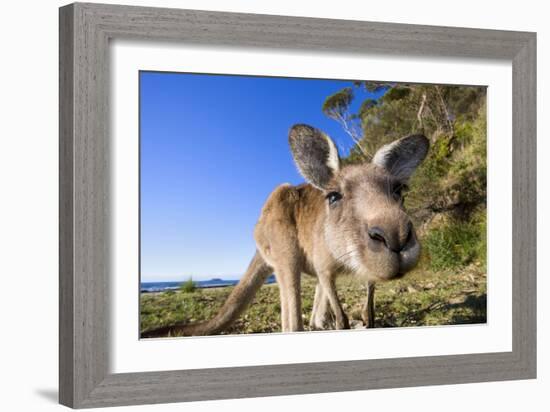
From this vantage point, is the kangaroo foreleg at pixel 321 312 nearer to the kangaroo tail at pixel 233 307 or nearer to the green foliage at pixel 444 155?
the kangaroo tail at pixel 233 307

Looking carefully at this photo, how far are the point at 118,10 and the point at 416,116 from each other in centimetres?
229

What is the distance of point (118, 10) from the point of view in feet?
21.4

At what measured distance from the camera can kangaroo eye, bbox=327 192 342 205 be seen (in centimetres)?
736

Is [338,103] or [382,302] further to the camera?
[382,302]

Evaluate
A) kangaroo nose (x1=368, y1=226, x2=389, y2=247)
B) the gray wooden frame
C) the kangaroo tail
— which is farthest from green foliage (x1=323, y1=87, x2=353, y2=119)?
the kangaroo tail

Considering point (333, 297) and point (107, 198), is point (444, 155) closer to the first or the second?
point (333, 297)

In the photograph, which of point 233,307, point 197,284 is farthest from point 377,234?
point 197,284

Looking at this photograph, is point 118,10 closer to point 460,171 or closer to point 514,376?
point 460,171

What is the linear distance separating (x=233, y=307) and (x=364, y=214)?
1147 mm

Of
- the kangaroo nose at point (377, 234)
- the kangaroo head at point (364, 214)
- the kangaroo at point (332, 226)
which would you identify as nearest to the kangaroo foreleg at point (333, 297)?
the kangaroo at point (332, 226)

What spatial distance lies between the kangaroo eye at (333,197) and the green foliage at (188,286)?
3.82 ft

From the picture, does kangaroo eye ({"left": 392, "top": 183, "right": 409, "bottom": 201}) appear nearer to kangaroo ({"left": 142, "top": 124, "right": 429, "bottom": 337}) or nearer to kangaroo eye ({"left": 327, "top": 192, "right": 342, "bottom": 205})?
kangaroo ({"left": 142, "top": 124, "right": 429, "bottom": 337})

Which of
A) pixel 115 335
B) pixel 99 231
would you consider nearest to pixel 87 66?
pixel 99 231

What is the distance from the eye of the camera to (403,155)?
24.7 feet
